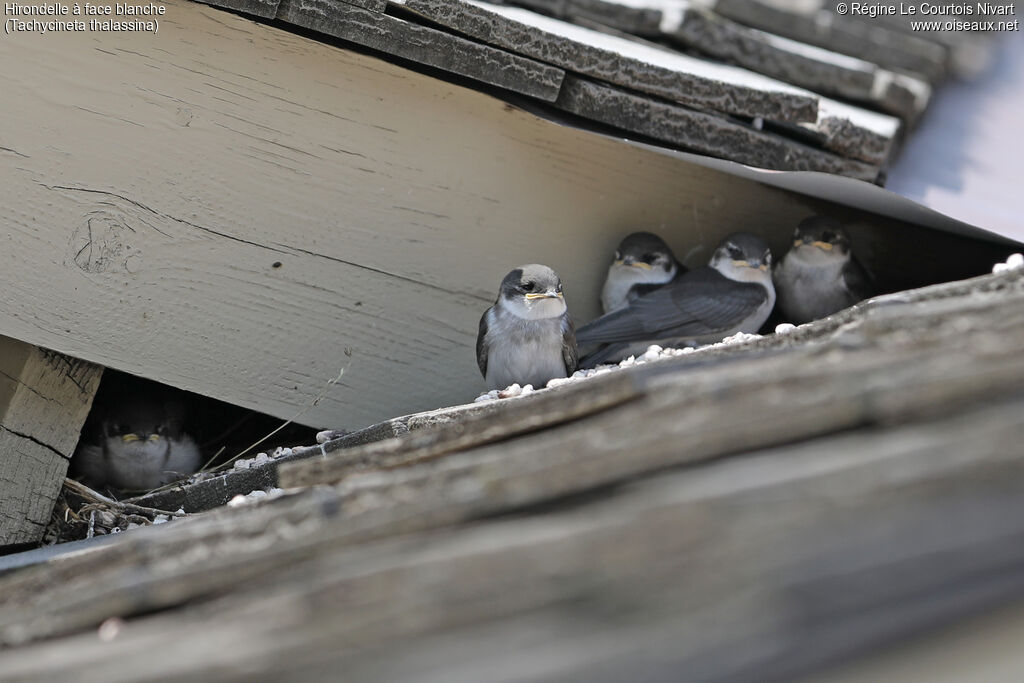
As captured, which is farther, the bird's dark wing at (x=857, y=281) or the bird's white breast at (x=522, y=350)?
the bird's dark wing at (x=857, y=281)

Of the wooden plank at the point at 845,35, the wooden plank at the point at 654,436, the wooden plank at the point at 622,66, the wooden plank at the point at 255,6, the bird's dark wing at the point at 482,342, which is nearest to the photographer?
the wooden plank at the point at 654,436

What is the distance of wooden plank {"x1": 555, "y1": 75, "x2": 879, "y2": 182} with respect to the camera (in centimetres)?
332

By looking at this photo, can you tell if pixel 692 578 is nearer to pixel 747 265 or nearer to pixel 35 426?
pixel 35 426

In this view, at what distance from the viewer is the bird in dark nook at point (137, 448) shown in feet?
15.1

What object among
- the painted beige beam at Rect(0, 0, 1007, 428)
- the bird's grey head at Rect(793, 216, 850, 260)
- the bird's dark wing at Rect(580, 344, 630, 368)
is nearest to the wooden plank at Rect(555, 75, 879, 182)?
the painted beige beam at Rect(0, 0, 1007, 428)

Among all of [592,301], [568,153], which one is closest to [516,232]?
[568,153]

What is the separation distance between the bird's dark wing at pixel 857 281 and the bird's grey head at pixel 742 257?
0.28m

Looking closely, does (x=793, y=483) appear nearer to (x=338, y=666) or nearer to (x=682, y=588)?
(x=682, y=588)

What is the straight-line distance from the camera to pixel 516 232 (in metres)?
3.74

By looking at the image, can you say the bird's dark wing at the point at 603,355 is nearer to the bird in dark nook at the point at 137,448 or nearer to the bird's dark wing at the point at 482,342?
the bird's dark wing at the point at 482,342

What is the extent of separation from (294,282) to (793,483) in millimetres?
2562

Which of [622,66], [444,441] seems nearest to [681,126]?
[622,66]

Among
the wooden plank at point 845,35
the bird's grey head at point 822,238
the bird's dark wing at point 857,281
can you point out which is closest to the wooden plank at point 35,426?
the bird's grey head at point 822,238

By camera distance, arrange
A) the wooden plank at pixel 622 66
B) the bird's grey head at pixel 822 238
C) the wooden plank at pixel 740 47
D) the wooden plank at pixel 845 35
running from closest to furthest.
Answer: the wooden plank at pixel 622 66 → the bird's grey head at pixel 822 238 → the wooden plank at pixel 740 47 → the wooden plank at pixel 845 35
